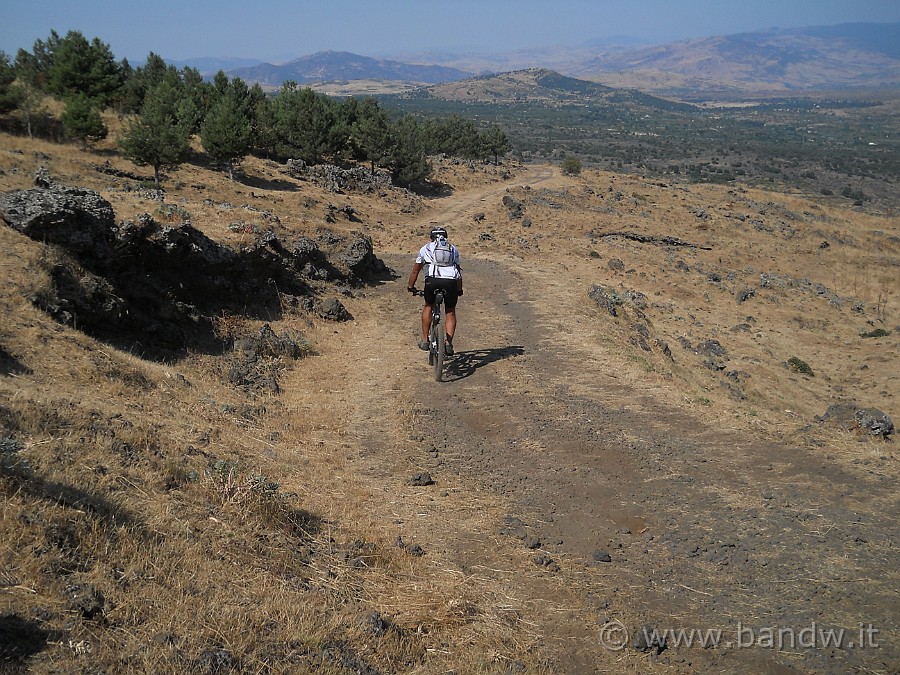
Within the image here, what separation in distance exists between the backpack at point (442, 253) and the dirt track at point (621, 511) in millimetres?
1769

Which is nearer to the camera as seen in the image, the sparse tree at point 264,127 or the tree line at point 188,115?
the tree line at point 188,115

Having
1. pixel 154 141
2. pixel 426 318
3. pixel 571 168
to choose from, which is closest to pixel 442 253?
pixel 426 318

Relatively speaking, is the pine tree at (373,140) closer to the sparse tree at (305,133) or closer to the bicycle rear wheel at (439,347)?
the sparse tree at (305,133)

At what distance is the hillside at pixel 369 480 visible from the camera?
13.4 feet

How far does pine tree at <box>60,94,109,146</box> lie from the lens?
26953 mm

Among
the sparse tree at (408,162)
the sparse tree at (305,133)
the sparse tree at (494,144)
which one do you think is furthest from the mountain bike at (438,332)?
the sparse tree at (494,144)

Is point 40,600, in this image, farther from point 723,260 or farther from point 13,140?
point 723,260

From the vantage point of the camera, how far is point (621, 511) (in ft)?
20.3

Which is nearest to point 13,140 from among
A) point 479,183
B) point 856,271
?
point 479,183

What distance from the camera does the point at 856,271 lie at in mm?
32125

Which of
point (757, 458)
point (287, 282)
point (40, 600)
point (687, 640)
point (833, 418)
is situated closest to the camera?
point (40, 600)

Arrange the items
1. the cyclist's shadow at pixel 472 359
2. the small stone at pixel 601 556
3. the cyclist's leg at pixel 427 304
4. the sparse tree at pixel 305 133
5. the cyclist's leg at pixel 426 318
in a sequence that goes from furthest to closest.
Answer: the sparse tree at pixel 305 133 → the cyclist's shadow at pixel 472 359 → the cyclist's leg at pixel 426 318 → the cyclist's leg at pixel 427 304 → the small stone at pixel 601 556

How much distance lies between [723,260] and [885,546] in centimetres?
2735

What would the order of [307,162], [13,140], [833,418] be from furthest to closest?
[307,162]
[13,140]
[833,418]
